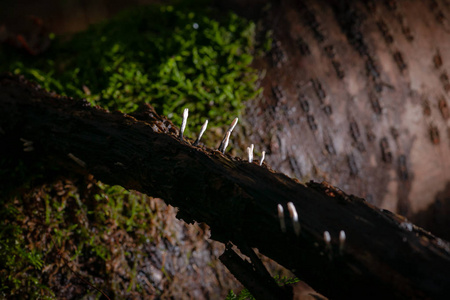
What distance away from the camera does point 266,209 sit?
1.13m

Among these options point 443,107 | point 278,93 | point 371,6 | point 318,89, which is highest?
point 371,6

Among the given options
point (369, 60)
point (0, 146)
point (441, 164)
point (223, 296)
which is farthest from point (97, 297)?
point (441, 164)

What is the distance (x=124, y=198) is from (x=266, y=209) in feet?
4.41

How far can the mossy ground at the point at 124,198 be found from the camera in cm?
195

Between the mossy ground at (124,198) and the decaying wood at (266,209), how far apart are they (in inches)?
21.5

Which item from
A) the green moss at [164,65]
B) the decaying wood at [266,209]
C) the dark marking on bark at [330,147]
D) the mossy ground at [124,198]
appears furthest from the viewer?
the green moss at [164,65]

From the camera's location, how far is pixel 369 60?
2533 millimetres

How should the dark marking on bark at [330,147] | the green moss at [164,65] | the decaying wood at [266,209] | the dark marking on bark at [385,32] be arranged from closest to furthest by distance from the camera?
the decaying wood at [266,209] → the dark marking on bark at [330,147] → the green moss at [164,65] → the dark marking on bark at [385,32]

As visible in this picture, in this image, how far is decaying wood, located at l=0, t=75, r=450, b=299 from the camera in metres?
1.00

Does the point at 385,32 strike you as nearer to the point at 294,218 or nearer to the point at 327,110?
the point at 327,110

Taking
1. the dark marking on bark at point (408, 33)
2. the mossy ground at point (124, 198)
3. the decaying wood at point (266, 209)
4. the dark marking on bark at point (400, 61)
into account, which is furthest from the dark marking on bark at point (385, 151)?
the decaying wood at point (266, 209)

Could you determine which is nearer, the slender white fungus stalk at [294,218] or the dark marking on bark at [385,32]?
the slender white fungus stalk at [294,218]

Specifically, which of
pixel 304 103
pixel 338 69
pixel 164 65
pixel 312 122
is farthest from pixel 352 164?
pixel 164 65

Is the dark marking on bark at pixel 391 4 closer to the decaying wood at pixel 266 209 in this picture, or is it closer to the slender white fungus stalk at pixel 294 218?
the decaying wood at pixel 266 209
